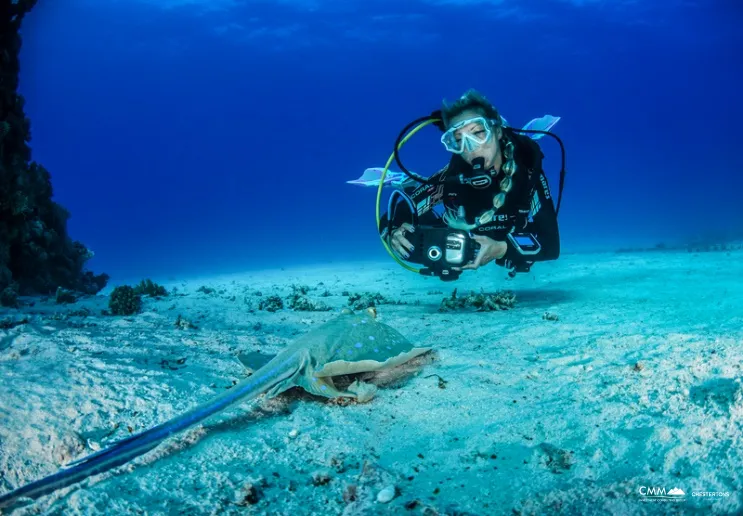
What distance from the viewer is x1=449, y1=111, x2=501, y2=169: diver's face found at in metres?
5.34

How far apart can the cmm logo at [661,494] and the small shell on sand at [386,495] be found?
1078 mm

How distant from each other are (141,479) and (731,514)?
2.58 m

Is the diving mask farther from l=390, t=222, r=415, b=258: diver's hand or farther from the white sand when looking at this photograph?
the white sand

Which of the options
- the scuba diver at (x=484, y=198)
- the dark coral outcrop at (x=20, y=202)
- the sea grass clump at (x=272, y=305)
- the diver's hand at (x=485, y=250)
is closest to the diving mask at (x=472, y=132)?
the scuba diver at (x=484, y=198)

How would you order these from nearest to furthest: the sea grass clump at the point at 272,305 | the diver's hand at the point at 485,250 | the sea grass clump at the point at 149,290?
the diver's hand at the point at 485,250, the sea grass clump at the point at 272,305, the sea grass clump at the point at 149,290

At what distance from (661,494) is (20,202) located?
10.5m

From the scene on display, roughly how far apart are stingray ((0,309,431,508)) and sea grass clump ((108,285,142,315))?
13.7ft

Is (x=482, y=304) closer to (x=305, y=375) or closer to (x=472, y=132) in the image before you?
(x=472, y=132)

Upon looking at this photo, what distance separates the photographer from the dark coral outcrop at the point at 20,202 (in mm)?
7723

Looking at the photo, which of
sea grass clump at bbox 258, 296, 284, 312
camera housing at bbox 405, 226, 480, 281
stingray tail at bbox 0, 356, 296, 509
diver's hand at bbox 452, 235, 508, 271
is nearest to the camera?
stingray tail at bbox 0, 356, 296, 509

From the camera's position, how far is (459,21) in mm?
65938

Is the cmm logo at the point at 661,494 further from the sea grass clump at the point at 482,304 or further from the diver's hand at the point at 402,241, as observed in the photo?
the sea grass clump at the point at 482,304

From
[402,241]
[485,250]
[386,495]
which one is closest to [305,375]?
[386,495]

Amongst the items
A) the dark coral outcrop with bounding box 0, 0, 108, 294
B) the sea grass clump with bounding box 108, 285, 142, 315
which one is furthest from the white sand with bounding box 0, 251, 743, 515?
the dark coral outcrop with bounding box 0, 0, 108, 294
